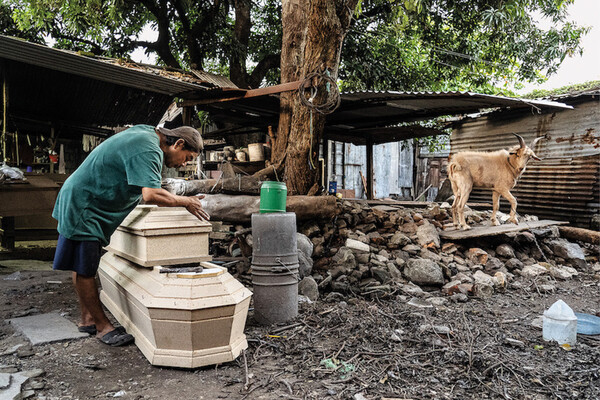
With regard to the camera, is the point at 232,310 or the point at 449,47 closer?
the point at 232,310

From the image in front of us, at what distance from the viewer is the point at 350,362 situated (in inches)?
128

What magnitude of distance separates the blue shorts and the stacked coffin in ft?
1.01

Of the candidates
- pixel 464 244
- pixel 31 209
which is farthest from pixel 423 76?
pixel 31 209

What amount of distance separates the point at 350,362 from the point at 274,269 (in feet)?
4.37

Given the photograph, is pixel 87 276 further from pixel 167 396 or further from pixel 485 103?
pixel 485 103

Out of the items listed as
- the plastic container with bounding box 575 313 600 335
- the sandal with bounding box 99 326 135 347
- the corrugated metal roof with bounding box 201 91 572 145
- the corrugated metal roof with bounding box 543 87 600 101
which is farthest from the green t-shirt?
the corrugated metal roof with bounding box 543 87 600 101

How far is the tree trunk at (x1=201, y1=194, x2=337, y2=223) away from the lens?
19.6 feet

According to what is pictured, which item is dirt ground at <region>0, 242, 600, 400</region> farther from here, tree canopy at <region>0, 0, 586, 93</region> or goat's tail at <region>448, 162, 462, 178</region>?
tree canopy at <region>0, 0, 586, 93</region>

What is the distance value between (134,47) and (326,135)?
254 inches

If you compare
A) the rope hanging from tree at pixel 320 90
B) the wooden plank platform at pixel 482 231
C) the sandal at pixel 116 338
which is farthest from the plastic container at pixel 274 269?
the wooden plank platform at pixel 482 231

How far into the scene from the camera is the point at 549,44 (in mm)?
10984

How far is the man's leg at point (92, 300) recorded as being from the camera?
3445 millimetres

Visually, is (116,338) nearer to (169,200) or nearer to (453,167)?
(169,200)

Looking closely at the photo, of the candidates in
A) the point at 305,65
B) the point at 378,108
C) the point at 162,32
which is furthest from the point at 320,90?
the point at 162,32
